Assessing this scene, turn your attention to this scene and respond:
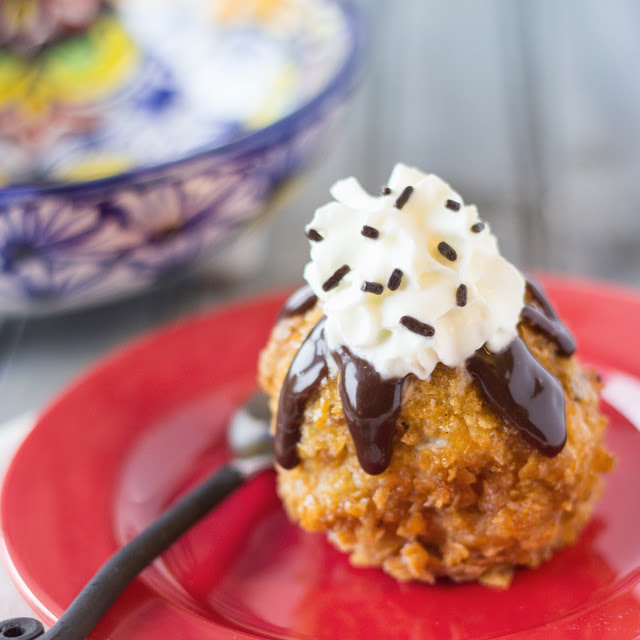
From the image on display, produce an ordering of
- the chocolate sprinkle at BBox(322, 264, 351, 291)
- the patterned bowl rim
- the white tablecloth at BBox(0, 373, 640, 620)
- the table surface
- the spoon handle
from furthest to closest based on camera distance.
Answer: the table surface < the patterned bowl rim < the white tablecloth at BBox(0, 373, 640, 620) < the chocolate sprinkle at BBox(322, 264, 351, 291) < the spoon handle

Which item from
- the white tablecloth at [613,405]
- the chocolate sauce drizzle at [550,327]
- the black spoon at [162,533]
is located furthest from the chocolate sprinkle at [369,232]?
the white tablecloth at [613,405]

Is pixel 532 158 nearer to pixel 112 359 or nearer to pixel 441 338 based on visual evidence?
pixel 112 359

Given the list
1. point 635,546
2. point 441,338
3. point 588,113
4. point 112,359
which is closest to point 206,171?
point 112,359

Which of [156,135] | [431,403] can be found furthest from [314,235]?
[156,135]

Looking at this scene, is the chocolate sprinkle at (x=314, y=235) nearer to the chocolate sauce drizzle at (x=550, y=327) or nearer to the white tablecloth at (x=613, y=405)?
the chocolate sauce drizzle at (x=550, y=327)

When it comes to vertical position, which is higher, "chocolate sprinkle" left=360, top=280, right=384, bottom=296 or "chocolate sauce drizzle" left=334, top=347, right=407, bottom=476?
"chocolate sprinkle" left=360, top=280, right=384, bottom=296

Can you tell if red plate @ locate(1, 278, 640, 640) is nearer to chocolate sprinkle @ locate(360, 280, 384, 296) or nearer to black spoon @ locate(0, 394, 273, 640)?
black spoon @ locate(0, 394, 273, 640)

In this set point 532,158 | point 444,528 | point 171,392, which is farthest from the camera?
point 532,158

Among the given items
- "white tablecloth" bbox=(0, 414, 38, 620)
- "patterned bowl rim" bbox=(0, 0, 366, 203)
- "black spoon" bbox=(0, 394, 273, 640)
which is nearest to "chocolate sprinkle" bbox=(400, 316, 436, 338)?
"black spoon" bbox=(0, 394, 273, 640)
